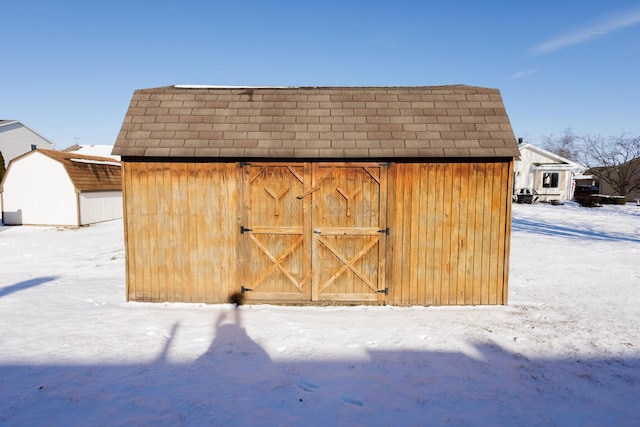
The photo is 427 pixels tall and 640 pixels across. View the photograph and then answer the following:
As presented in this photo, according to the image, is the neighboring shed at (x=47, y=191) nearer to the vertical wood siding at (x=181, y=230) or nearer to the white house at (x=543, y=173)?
the vertical wood siding at (x=181, y=230)

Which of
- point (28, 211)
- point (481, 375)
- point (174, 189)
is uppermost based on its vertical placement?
point (174, 189)

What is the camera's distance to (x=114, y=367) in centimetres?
423

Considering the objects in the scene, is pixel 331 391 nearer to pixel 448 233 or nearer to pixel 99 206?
pixel 448 233

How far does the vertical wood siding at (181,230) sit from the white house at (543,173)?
105 ft

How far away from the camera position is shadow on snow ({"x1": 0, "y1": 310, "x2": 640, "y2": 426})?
3369 mm

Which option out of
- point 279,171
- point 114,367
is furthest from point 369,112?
point 114,367

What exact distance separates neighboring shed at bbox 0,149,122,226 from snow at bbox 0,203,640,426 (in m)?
11.7

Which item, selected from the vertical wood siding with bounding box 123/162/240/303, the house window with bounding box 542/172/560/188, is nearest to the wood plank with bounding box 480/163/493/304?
the vertical wood siding with bounding box 123/162/240/303

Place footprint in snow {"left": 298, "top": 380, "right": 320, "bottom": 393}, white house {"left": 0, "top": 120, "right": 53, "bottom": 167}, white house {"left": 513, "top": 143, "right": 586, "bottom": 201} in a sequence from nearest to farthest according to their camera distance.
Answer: footprint in snow {"left": 298, "top": 380, "right": 320, "bottom": 393} < white house {"left": 513, "top": 143, "right": 586, "bottom": 201} < white house {"left": 0, "top": 120, "right": 53, "bottom": 167}

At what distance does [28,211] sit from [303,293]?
19.5 m

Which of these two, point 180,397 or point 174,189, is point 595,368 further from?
point 174,189

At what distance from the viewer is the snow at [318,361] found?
3.45 m

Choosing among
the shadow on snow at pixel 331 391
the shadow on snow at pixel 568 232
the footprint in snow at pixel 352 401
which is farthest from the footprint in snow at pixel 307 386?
the shadow on snow at pixel 568 232

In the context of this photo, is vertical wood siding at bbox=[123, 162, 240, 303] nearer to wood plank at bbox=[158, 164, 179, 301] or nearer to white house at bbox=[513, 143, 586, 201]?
wood plank at bbox=[158, 164, 179, 301]
